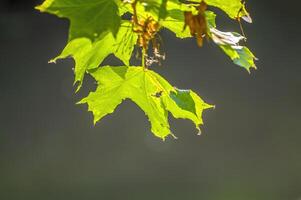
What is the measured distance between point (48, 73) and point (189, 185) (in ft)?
3.02

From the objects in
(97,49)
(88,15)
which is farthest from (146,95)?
(88,15)

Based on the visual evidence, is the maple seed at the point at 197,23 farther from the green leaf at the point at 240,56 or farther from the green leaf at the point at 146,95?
the green leaf at the point at 146,95

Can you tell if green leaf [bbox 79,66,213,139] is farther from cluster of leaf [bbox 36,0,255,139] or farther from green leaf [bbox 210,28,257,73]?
green leaf [bbox 210,28,257,73]

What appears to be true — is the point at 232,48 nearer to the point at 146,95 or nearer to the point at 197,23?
the point at 197,23

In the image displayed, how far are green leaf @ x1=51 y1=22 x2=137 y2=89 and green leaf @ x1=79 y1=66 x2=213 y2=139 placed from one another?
24 millimetres

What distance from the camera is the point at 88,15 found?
20.4 inches

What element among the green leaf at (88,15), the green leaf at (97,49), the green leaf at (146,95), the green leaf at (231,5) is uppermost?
the green leaf at (88,15)

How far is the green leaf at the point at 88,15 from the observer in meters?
0.50

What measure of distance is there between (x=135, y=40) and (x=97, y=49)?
0.04 m

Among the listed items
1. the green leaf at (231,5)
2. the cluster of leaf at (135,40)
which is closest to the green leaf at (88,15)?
the cluster of leaf at (135,40)

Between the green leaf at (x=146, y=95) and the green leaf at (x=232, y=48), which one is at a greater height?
the green leaf at (x=232, y=48)

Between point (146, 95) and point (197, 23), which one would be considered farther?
point (146, 95)

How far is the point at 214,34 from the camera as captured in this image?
20.3 inches
